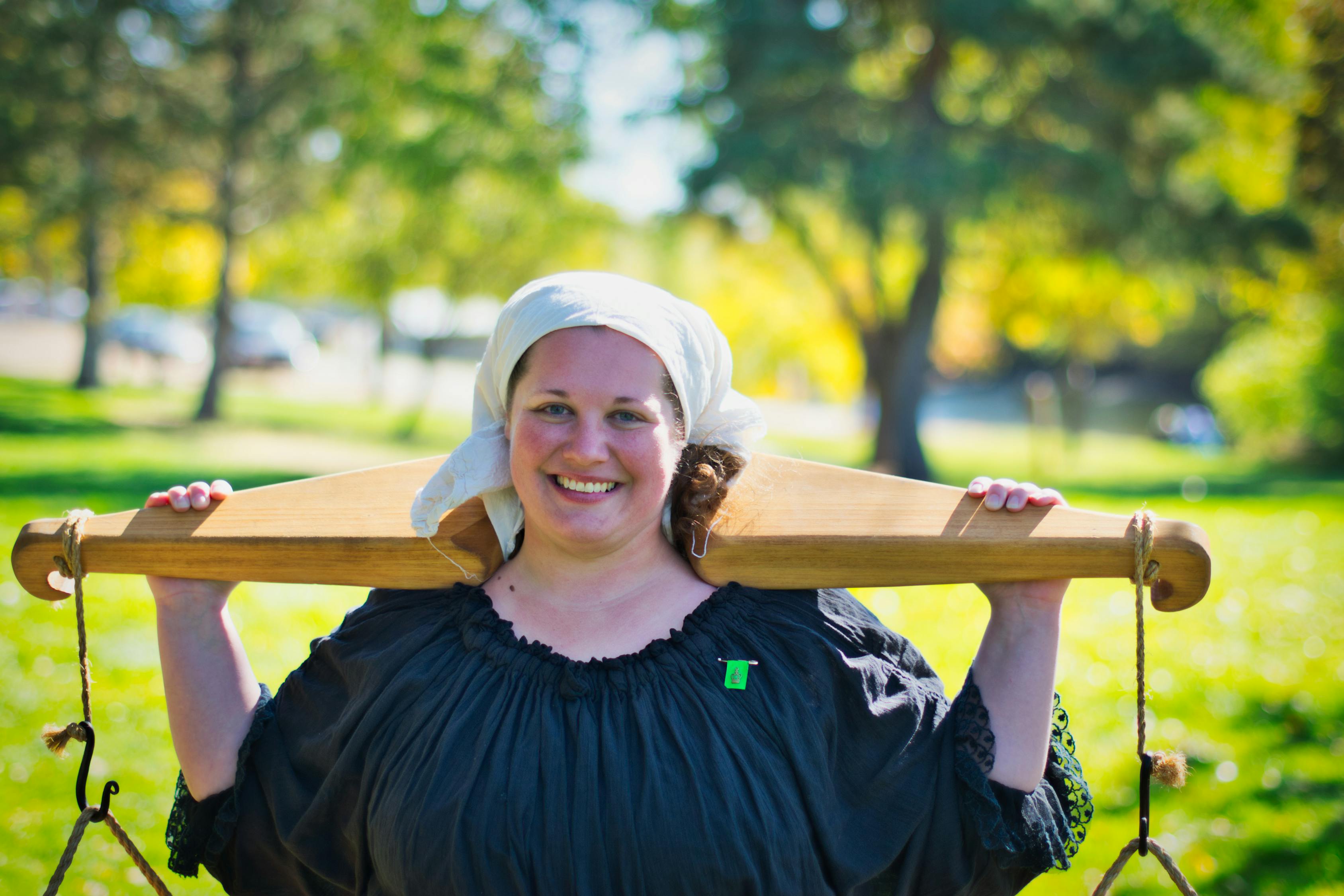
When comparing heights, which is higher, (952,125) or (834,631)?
(952,125)

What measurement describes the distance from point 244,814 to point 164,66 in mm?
15982

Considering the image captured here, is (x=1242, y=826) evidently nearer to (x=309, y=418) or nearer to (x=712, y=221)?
(x=712, y=221)

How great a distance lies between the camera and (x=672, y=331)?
2.01 meters

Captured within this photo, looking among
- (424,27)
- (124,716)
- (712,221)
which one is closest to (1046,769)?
(124,716)

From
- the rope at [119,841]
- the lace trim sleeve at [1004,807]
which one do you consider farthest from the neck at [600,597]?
the rope at [119,841]

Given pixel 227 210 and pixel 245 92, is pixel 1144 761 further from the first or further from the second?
pixel 227 210

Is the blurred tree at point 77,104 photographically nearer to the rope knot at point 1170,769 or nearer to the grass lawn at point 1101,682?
the grass lawn at point 1101,682

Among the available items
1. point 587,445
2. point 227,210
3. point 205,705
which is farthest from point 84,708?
point 227,210

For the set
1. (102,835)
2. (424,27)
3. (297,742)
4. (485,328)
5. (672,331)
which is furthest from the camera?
(485,328)

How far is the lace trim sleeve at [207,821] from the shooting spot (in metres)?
2.16

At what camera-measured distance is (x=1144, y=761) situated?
6.85 feet

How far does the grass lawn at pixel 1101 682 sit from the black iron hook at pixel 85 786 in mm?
1720

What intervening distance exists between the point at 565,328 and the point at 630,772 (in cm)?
84

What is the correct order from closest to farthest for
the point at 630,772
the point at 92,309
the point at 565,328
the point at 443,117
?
the point at 630,772, the point at 565,328, the point at 443,117, the point at 92,309
